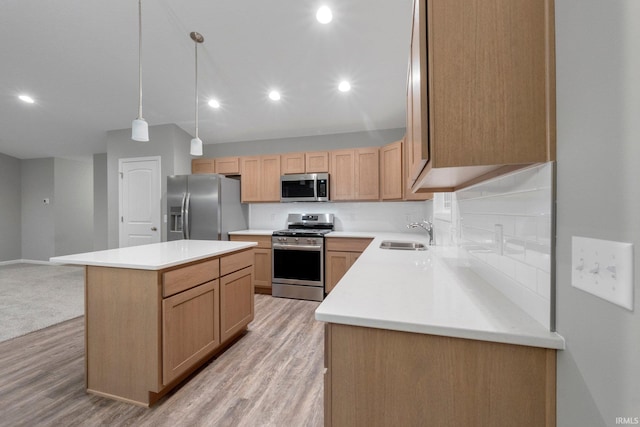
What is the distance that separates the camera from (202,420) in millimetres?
1489

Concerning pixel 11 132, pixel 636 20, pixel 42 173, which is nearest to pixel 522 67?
pixel 636 20

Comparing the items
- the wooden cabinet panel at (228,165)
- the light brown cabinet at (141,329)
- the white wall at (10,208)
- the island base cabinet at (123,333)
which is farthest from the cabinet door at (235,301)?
the white wall at (10,208)

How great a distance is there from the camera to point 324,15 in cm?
229

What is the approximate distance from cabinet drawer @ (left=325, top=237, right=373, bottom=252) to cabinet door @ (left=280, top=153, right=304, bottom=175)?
1199 millimetres

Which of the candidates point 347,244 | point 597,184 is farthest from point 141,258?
point 347,244

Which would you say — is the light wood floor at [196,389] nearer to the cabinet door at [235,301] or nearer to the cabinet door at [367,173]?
the cabinet door at [235,301]

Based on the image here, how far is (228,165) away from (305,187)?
1427mm

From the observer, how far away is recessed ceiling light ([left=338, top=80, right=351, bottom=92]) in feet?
10.1

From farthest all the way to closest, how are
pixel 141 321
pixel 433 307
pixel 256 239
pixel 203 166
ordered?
1. pixel 203 166
2. pixel 256 239
3. pixel 141 321
4. pixel 433 307

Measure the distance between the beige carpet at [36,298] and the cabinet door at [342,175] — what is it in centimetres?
355

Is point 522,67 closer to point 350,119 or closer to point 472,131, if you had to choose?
point 472,131

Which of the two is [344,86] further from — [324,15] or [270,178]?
[270,178]

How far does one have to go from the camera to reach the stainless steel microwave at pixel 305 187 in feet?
12.5

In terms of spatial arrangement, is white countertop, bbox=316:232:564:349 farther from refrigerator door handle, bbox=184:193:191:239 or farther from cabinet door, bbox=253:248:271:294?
refrigerator door handle, bbox=184:193:191:239
